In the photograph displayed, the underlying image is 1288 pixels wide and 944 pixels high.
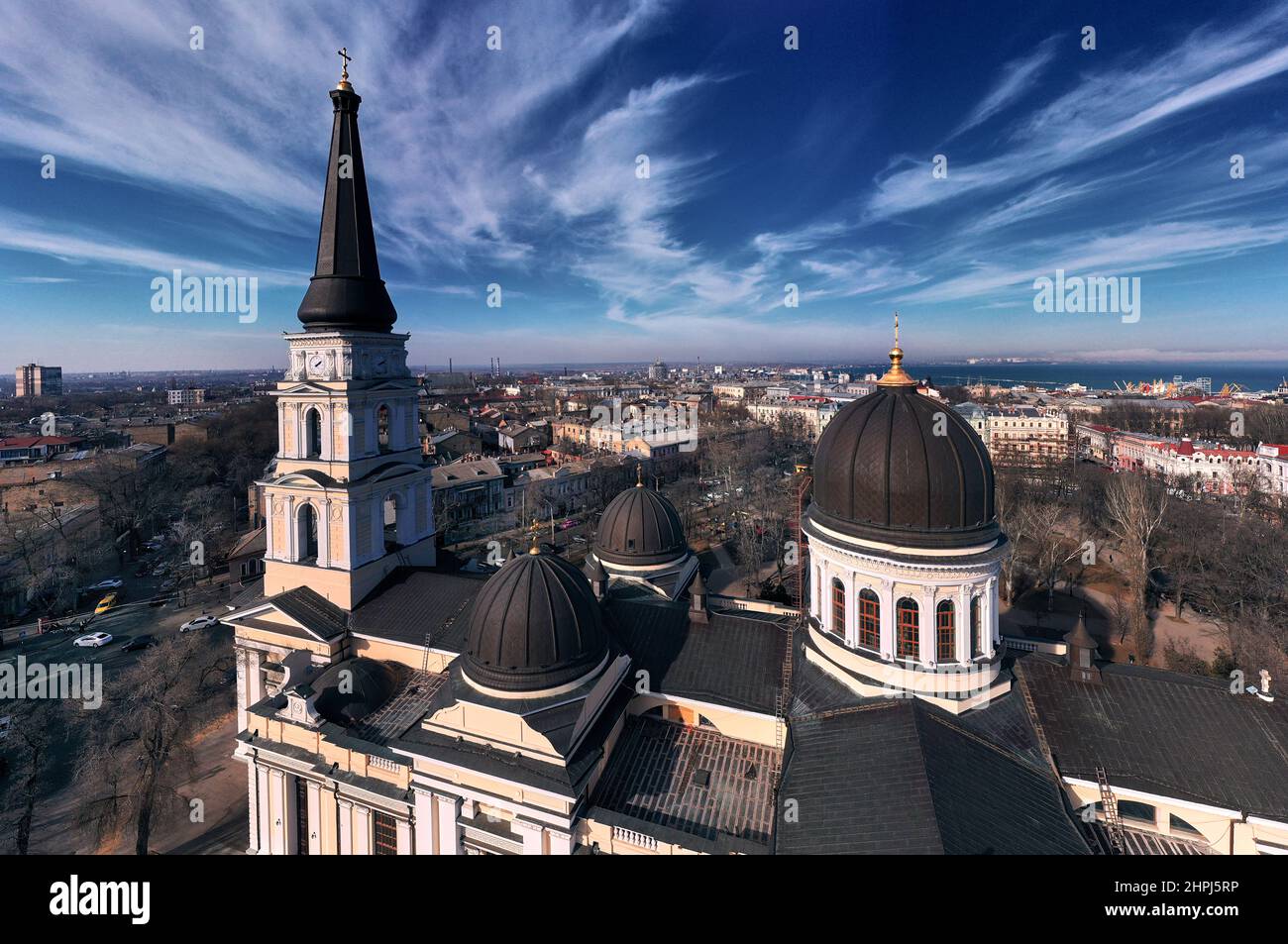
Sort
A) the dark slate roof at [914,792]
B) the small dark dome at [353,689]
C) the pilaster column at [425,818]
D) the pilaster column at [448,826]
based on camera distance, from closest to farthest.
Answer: the dark slate roof at [914,792]
the pilaster column at [448,826]
the pilaster column at [425,818]
the small dark dome at [353,689]

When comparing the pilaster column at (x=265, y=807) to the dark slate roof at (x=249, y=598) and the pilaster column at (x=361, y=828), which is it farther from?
the dark slate roof at (x=249, y=598)

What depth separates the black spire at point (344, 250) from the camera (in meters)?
Answer: 17.2

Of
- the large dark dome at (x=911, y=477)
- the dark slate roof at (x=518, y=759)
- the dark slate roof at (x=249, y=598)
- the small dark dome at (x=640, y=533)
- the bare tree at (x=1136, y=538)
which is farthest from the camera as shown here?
the bare tree at (x=1136, y=538)

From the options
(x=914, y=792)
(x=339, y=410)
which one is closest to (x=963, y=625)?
(x=914, y=792)

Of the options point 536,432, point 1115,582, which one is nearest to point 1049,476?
point 1115,582

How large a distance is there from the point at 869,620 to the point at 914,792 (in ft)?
14.6

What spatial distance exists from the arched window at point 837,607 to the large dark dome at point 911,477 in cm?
155

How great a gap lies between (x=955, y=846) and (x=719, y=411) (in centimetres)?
10591

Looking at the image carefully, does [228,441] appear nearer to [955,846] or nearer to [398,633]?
[398,633]

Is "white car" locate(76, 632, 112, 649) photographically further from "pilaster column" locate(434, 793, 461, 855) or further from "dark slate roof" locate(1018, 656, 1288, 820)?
"dark slate roof" locate(1018, 656, 1288, 820)

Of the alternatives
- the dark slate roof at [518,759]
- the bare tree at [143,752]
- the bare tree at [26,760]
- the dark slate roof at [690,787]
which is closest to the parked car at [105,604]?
the bare tree at [26,760]

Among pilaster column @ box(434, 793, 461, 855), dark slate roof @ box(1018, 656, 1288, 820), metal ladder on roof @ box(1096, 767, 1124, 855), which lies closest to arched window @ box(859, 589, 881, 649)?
dark slate roof @ box(1018, 656, 1288, 820)

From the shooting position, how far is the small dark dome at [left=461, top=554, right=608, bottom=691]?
483 inches

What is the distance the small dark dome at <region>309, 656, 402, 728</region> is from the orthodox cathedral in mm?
69
